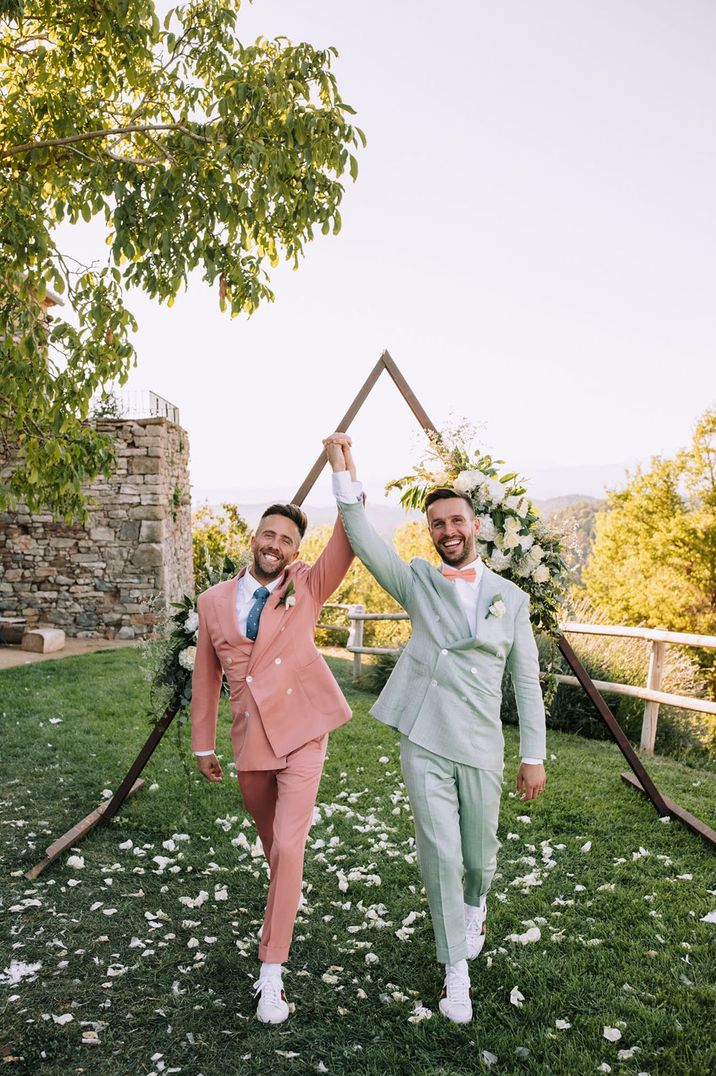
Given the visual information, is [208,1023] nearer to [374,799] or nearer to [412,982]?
[412,982]

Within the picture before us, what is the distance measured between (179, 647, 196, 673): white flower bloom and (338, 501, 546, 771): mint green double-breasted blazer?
159 cm

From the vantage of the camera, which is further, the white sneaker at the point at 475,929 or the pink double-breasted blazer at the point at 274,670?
the white sneaker at the point at 475,929

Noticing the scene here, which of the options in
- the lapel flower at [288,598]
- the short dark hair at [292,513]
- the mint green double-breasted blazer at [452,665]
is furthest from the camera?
the short dark hair at [292,513]

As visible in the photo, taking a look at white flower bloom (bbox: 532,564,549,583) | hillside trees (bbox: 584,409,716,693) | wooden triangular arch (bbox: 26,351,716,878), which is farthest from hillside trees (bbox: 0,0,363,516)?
hillside trees (bbox: 584,409,716,693)

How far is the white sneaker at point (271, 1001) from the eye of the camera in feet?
10.3

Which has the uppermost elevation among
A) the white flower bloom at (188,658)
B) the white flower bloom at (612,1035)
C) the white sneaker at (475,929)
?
the white flower bloom at (188,658)

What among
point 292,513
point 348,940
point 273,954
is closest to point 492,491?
point 292,513

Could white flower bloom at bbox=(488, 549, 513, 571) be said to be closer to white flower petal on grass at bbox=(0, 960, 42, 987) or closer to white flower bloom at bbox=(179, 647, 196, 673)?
white flower bloom at bbox=(179, 647, 196, 673)

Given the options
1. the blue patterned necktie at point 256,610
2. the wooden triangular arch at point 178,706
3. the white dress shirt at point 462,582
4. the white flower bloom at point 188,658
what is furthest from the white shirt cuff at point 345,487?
the white flower bloom at point 188,658

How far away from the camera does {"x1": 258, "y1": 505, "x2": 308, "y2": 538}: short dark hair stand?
12.0 ft

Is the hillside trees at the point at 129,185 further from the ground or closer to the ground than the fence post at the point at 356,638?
further from the ground

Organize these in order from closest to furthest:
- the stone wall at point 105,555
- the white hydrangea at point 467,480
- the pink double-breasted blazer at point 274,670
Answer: the pink double-breasted blazer at point 274,670 < the white hydrangea at point 467,480 < the stone wall at point 105,555

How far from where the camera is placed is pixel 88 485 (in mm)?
15344

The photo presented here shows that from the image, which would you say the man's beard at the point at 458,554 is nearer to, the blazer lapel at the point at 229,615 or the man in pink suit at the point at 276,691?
the man in pink suit at the point at 276,691
